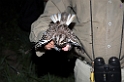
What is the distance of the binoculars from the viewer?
1857mm

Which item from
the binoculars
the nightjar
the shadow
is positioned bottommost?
the shadow

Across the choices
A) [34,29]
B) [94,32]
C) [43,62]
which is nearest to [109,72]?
[94,32]

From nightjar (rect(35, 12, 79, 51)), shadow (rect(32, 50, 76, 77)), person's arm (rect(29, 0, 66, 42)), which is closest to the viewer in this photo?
nightjar (rect(35, 12, 79, 51))

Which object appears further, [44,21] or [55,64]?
[55,64]

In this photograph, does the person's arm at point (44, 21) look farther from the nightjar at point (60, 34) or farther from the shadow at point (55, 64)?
the shadow at point (55, 64)

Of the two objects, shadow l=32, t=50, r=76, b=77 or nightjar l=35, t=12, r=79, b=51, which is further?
shadow l=32, t=50, r=76, b=77

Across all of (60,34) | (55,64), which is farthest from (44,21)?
(55,64)

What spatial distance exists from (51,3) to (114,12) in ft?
1.71

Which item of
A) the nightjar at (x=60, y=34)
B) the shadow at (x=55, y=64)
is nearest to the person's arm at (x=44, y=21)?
the nightjar at (x=60, y=34)

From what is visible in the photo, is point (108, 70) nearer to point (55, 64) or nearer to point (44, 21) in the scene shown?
point (44, 21)

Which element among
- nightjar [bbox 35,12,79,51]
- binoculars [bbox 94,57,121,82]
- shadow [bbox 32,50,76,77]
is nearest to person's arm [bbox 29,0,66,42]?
nightjar [bbox 35,12,79,51]

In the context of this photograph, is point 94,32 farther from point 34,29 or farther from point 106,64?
point 34,29

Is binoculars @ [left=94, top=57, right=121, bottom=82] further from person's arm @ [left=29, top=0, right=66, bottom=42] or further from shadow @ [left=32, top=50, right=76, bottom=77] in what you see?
shadow @ [left=32, top=50, right=76, bottom=77]

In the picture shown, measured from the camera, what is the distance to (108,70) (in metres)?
1.87
